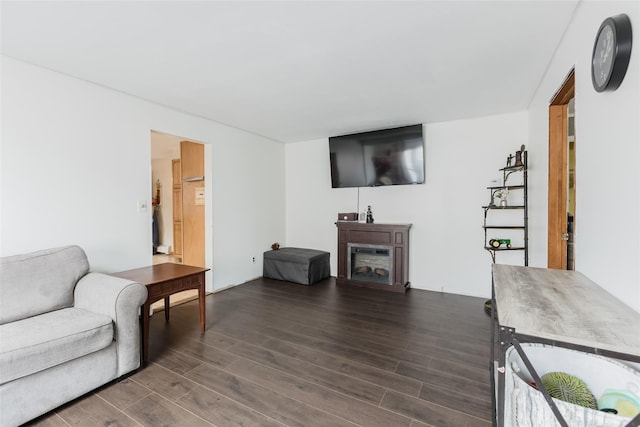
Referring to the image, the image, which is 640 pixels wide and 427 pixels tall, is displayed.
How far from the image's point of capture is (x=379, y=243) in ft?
13.8

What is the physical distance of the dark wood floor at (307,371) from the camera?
1659 mm

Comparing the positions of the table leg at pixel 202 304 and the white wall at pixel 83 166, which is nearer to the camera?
the white wall at pixel 83 166

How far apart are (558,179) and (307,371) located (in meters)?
2.57

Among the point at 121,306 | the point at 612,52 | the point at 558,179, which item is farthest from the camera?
the point at 558,179

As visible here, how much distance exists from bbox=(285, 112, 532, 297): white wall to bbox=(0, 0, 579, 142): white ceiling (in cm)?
54

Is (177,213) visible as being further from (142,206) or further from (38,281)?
(38,281)

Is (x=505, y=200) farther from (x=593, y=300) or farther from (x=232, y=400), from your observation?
(x=232, y=400)

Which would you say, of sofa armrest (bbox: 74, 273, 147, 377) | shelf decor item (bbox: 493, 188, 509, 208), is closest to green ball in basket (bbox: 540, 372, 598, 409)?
sofa armrest (bbox: 74, 273, 147, 377)

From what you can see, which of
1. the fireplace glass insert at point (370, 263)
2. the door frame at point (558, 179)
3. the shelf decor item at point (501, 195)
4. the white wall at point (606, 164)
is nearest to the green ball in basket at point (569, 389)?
the white wall at point (606, 164)

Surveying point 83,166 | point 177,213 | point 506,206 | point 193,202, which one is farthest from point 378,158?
point 177,213

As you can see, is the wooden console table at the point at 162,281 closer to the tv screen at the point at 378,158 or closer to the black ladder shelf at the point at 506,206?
the tv screen at the point at 378,158

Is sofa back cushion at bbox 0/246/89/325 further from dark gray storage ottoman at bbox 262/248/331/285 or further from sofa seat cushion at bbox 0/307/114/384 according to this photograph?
dark gray storage ottoman at bbox 262/248/331/285

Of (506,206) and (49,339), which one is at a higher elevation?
(506,206)

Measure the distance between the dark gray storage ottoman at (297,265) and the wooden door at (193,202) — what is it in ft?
3.50
